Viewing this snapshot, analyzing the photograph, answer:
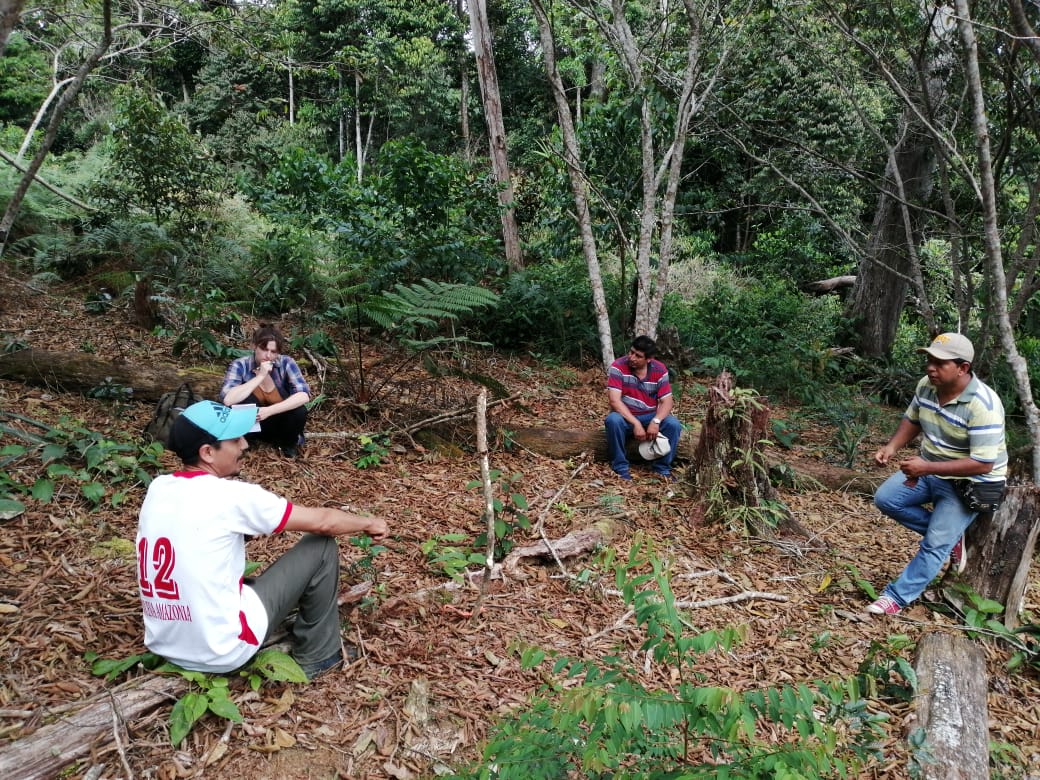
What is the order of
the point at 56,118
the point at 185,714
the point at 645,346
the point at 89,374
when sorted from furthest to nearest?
the point at 645,346
the point at 89,374
the point at 56,118
the point at 185,714

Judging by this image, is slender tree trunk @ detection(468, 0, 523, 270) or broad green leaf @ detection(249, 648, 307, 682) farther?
slender tree trunk @ detection(468, 0, 523, 270)

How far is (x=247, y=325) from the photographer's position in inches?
286

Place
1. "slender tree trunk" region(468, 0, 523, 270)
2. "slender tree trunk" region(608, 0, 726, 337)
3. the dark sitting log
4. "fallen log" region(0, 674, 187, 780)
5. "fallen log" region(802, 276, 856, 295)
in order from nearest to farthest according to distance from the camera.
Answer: "fallen log" region(0, 674, 187, 780)
the dark sitting log
"slender tree trunk" region(608, 0, 726, 337)
"slender tree trunk" region(468, 0, 523, 270)
"fallen log" region(802, 276, 856, 295)

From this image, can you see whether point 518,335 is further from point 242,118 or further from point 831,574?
point 242,118

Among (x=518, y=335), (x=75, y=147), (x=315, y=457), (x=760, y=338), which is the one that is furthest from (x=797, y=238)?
(x=75, y=147)

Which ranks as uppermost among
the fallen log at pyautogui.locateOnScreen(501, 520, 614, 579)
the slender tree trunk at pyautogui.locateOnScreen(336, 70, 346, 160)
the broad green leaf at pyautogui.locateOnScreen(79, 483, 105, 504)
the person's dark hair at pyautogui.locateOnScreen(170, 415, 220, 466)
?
the slender tree trunk at pyautogui.locateOnScreen(336, 70, 346, 160)

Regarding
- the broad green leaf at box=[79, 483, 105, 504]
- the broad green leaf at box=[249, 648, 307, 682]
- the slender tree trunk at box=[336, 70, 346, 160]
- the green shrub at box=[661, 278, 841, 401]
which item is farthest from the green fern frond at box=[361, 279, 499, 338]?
the slender tree trunk at box=[336, 70, 346, 160]

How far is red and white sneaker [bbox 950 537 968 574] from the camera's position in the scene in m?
3.67

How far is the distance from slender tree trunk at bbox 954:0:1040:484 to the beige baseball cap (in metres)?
1.67

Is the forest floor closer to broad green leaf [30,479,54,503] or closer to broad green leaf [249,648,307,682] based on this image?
broad green leaf [249,648,307,682]

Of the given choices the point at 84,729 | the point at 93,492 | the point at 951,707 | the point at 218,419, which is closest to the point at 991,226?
the point at 951,707

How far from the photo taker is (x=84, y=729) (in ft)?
7.06

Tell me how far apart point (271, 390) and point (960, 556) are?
4606 millimetres

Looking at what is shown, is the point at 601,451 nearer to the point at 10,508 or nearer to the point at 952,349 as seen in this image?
the point at 952,349
